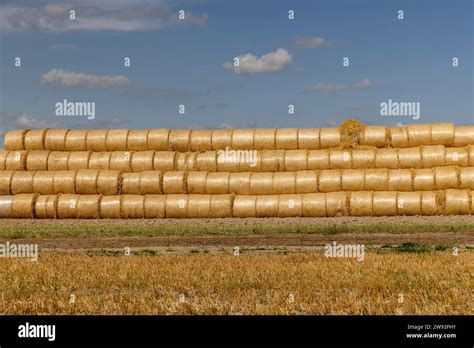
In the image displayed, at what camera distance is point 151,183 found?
29641 mm

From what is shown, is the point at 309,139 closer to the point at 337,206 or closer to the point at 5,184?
the point at 337,206

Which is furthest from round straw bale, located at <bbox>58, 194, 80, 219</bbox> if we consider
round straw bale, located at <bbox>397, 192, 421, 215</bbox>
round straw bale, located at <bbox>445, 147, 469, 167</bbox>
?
round straw bale, located at <bbox>445, 147, 469, 167</bbox>

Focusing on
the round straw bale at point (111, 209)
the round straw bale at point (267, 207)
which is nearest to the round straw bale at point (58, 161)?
the round straw bale at point (111, 209)

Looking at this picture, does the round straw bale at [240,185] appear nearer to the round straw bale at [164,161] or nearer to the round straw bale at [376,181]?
the round straw bale at [164,161]

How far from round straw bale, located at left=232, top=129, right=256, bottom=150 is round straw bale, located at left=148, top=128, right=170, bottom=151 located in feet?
9.96

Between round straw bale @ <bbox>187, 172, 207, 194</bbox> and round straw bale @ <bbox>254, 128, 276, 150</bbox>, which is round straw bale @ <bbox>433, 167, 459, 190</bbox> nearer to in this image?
round straw bale @ <bbox>254, 128, 276, 150</bbox>

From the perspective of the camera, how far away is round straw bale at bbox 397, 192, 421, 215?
27.5m

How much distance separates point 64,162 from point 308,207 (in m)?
11.1

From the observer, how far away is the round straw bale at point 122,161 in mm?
30891

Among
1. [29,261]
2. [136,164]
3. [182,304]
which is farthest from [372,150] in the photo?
[182,304]

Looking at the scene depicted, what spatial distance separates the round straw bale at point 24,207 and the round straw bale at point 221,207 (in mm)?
7592

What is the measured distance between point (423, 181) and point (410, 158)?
1427 millimetres

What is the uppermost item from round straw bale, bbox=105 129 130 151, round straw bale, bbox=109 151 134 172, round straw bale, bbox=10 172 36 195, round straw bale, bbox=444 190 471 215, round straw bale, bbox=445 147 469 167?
round straw bale, bbox=105 129 130 151

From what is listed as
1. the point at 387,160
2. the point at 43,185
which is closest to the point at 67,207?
the point at 43,185
